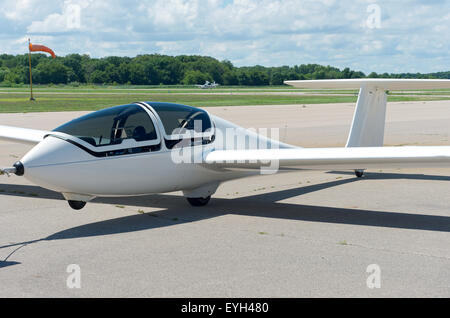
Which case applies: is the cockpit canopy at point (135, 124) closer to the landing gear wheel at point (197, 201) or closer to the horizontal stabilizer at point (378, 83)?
the landing gear wheel at point (197, 201)

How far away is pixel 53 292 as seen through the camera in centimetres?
602

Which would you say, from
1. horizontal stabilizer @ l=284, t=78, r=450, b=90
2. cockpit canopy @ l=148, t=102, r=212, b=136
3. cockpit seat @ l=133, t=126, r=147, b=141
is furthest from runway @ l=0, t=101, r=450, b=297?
horizontal stabilizer @ l=284, t=78, r=450, b=90

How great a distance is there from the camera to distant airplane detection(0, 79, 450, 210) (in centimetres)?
866

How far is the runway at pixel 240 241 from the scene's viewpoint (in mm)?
6258

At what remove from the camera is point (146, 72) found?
147m

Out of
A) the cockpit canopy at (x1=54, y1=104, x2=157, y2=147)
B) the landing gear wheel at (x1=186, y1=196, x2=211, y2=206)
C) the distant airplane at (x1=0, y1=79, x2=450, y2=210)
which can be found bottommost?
the landing gear wheel at (x1=186, y1=196, x2=211, y2=206)

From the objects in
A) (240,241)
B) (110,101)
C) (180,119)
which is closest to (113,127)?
(180,119)

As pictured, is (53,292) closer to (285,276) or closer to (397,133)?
(285,276)

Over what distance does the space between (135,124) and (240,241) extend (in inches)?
107

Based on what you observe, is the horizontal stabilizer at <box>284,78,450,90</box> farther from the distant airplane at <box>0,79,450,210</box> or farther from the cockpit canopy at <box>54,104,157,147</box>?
the cockpit canopy at <box>54,104,157,147</box>

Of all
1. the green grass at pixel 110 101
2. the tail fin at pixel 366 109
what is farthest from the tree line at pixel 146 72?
the tail fin at pixel 366 109

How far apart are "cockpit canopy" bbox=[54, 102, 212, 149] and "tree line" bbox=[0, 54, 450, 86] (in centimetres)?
12766

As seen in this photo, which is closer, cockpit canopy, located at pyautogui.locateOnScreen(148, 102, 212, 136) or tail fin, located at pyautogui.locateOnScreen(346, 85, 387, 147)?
cockpit canopy, located at pyautogui.locateOnScreen(148, 102, 212, 136)

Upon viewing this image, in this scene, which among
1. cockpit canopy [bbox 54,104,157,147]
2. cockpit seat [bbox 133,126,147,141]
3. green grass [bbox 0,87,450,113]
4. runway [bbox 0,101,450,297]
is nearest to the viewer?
runway [bbox 0,101,450,297]
